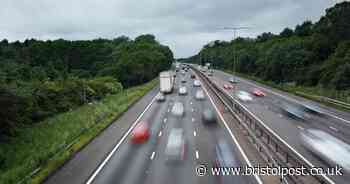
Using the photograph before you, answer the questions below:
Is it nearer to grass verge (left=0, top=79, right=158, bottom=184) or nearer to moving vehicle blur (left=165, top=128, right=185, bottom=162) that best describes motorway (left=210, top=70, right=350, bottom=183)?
moving vehicle blur (left=165, top=128, right=185, bottom=162)

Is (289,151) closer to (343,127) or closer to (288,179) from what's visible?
(288,179)

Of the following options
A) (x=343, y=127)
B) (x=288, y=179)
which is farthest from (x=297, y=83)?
(x=288, y=179)

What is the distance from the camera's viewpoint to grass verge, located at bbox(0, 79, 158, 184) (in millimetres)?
24234

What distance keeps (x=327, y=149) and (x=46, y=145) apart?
30319 millimetres

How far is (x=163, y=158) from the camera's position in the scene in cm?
2616

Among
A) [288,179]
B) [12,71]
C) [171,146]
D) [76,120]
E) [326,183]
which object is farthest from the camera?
[12,71]

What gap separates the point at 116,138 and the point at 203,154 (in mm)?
10524

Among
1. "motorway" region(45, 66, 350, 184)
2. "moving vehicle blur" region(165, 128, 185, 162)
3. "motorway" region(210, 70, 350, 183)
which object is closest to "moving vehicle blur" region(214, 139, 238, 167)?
"motorway" region(45, 66, 350, 184)

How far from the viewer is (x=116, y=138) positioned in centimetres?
3378

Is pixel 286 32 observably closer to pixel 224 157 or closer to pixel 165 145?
pixel 165 145

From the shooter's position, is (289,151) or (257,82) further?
(257,82)

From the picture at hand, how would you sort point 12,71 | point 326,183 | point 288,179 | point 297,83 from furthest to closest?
point 12,71 < point 297,83 < point 288,179 < point 326,183

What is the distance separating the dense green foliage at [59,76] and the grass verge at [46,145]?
8.06ft

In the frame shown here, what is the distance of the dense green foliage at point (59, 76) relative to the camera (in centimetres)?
4600
